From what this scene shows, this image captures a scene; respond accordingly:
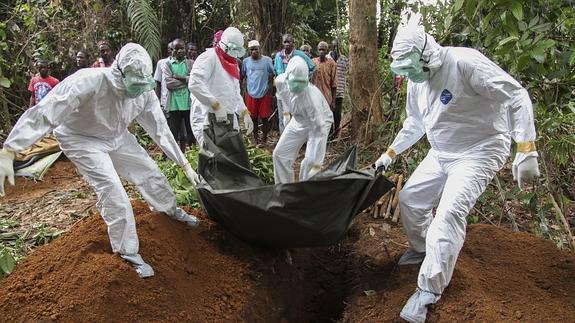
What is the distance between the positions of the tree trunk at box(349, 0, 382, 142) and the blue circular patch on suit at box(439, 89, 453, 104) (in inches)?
122

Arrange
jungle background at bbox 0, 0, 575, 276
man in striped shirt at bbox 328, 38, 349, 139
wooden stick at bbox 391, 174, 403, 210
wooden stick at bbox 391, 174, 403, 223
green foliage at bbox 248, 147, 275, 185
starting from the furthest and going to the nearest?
1. man in striped shirt at bbox 328, 38, 349, 139
2. green foliage at bbox 248, 147, 275, 185
3. wooden stick at bbox 391, 174, 403, 210
4. wooden stick at bbox 391, 174, 403, 223
5. jungle background at bbox 0, 0, 575, 276

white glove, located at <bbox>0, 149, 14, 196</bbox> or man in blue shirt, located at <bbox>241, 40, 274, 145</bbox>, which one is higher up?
white glove, located at <bbox>0, 149, 14, 196</bbox>

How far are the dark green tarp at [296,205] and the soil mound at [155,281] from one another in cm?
26

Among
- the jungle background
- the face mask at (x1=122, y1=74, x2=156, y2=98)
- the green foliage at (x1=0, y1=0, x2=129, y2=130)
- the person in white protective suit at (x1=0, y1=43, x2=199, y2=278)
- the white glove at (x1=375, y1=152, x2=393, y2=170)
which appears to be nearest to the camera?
the person in white protective suit at (x1=0, y1=43, x2=199, y2=278)

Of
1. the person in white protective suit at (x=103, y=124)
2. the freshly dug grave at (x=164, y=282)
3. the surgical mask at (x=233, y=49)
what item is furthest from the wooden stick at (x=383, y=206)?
the person in white protective suit at (x=103, y=124)

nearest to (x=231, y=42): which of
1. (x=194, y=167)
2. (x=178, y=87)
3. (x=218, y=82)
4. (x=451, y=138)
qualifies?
(x=218, y=82)

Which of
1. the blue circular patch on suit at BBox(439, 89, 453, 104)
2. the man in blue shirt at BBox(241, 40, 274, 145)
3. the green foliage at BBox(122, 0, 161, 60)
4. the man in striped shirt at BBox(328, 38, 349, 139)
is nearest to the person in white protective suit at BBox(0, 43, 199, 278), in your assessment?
the blue circular patch on suit at BBox(439, 89, 453, 104)

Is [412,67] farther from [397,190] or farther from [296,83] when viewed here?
[397,190]

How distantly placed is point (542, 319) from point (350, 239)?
2.00 m

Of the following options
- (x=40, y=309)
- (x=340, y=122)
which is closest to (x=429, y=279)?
(x=40, y=309)

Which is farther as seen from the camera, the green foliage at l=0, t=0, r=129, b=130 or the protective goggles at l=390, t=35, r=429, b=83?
the green foliage at l=0, t=0, r=129, b=130

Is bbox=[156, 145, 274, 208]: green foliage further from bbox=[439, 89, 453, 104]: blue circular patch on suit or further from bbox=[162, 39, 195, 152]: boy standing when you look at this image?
bbox=[439, 89, 453, 104]: blue circular patch on suit

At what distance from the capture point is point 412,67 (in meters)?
3.09

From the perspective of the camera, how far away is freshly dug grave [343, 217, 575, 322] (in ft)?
9.43
